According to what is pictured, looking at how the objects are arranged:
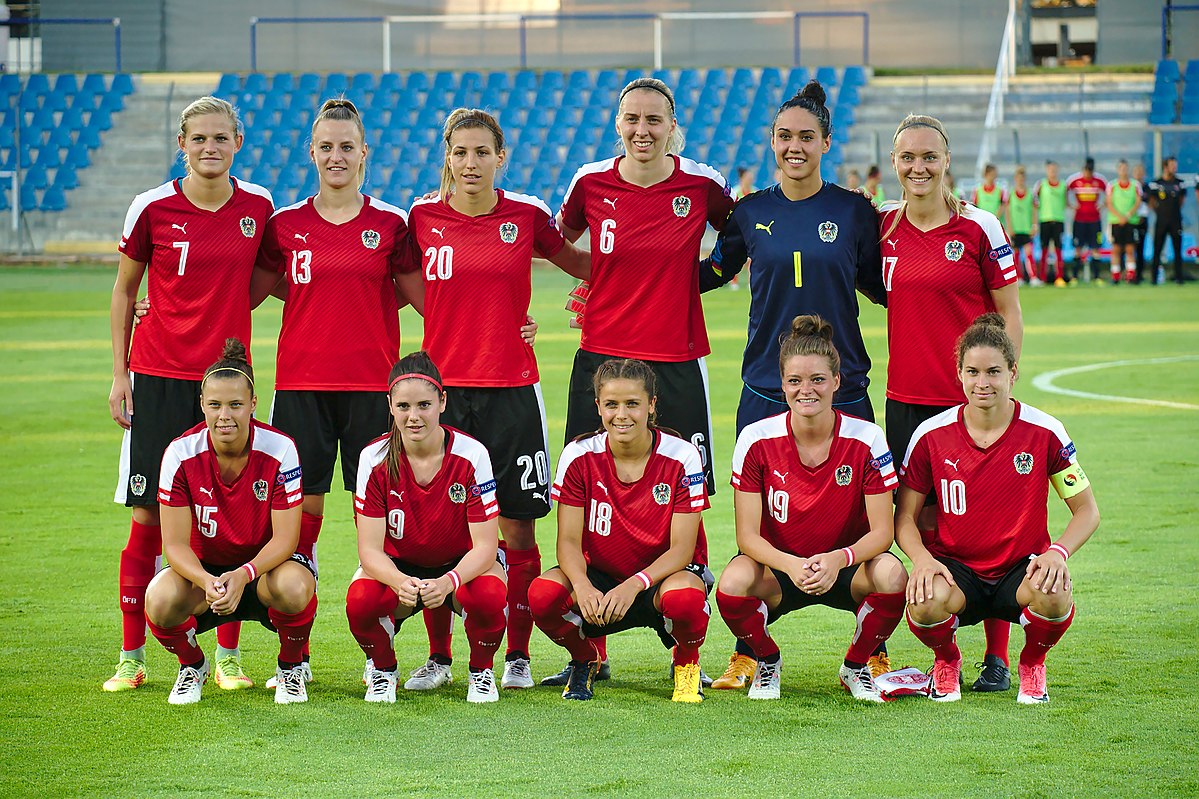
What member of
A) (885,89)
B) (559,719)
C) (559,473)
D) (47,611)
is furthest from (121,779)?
(885,89)

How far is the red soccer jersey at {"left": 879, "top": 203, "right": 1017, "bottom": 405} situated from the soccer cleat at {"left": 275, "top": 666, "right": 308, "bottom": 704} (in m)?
2.33

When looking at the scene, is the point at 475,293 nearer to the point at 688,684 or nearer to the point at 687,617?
the point at 687,617

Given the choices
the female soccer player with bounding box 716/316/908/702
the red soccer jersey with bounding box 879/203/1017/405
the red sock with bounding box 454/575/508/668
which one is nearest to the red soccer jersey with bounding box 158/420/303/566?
the red sock with bounding box 454/575/508/668

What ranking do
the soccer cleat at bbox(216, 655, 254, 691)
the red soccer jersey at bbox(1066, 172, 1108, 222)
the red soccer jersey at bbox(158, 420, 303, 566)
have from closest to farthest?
the red soccer jersey at bbox(158, 420, 303, 566), the soccer cleat at bbox(216, 655, 254, 691), the red soccer jersey at bbox(1066, 172, 1108, 222)

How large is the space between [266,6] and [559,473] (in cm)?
2749

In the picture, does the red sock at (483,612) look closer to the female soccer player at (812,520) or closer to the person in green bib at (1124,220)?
the female soccer player at (812,520)

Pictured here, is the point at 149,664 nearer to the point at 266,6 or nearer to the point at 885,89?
the point at 885,89

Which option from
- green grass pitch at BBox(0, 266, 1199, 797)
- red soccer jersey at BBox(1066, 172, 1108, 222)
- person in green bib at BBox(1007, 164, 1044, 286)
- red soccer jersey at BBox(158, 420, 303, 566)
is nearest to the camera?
green grass pitch at BBox(0, 266, 1199, 797)

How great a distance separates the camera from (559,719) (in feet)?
15.1

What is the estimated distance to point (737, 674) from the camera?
505 centimetres

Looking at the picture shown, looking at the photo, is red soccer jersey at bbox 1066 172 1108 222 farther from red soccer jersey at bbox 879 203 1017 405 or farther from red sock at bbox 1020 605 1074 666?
red sock at bbox 1020 605 1074 666

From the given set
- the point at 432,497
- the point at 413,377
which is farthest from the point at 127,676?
the point at 413,377

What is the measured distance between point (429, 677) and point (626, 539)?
82 cm

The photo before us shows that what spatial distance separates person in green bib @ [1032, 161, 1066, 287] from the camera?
22.8 meters
